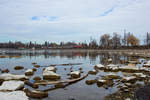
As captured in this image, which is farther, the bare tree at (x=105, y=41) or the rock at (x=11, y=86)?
the bare tree at (x=105, y=41)

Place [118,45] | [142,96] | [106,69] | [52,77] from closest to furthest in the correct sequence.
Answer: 1. [142,96]
2. [52,77]
3. [106,69]
4. [118,45]

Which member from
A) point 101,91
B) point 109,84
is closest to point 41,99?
point 101,91

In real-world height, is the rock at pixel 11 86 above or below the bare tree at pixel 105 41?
below

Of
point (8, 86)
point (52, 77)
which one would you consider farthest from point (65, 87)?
point (8, 86)

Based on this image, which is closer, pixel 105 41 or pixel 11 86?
pixel 11 86

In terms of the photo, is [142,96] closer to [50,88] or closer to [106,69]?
[50,88]

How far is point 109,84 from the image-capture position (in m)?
12.1

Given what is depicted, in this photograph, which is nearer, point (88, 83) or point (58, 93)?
point (58, 93)

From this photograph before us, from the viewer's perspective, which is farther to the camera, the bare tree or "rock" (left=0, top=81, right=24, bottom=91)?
the bare tree

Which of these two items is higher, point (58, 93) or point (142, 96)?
point (142, 96)

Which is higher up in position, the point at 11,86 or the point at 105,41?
the point at 105,41

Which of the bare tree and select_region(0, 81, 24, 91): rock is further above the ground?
the bare tree

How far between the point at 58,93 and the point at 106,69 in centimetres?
1160

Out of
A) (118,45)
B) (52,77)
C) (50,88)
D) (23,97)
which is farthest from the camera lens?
(118,45)
